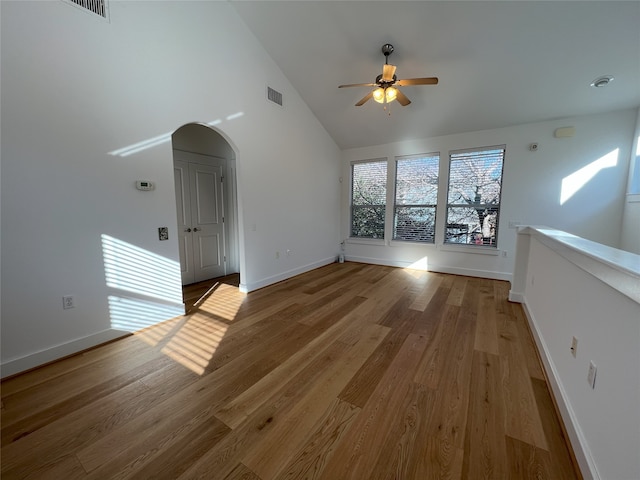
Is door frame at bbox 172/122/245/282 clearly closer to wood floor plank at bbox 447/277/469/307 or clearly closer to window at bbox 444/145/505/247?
wood floor plank at bbox 447/277/469/307

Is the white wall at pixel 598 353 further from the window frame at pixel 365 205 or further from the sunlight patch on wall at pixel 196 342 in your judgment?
the window frame at pixel 365 205

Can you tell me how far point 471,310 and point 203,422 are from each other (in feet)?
10.1

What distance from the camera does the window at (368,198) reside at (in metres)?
5.50

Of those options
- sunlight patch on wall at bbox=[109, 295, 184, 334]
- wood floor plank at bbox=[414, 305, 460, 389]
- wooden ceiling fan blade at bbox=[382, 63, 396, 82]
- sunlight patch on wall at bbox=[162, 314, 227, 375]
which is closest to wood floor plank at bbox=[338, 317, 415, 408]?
wood floor plank at bbox=[414, 305, 460, 389]

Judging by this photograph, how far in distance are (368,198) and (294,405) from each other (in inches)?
188

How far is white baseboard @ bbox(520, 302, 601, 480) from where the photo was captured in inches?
Answer: 43.3

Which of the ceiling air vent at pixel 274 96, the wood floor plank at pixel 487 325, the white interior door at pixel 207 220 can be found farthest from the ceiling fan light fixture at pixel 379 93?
the white interior door at pixel 207 220

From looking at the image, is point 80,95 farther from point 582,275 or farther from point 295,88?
point 582,275

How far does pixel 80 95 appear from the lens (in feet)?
6.79

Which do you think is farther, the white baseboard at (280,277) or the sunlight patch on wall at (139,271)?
the white baseboard at (280,277)

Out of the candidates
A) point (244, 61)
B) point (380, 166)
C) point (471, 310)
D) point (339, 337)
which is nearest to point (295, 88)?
point (244, 61)

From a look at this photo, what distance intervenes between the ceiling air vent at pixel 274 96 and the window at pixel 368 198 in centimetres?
239

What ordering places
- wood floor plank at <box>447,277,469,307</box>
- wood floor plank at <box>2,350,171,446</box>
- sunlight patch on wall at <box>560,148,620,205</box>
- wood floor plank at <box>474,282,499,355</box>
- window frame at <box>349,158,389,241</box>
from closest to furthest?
wood floor plank at <box>2,350,171,446</box> → wood floor plank at <box>474,282,499,355</box> → wood floor plank at <box>447,277,469,307</box> → sunlight patch on wall at <box>560,148,620,205</box> → window frame at <box>349,158,389,241</box>

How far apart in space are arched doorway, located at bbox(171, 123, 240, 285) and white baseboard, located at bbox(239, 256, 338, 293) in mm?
1194
